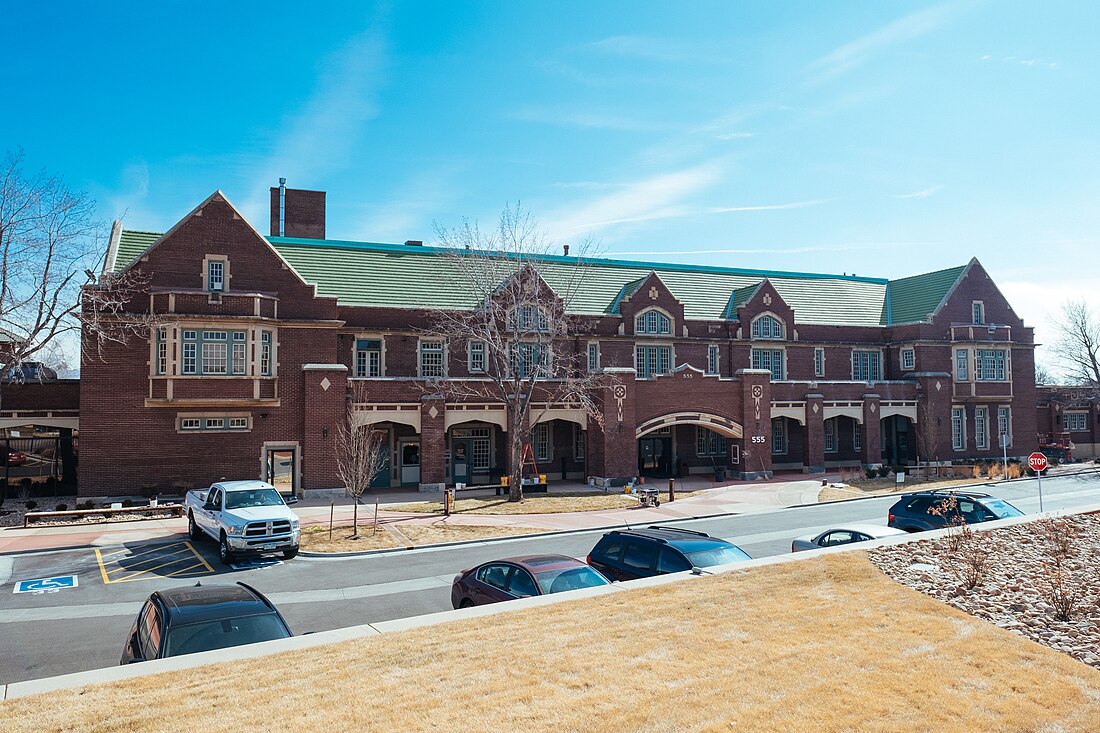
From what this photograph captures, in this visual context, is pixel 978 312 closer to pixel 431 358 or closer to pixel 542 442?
pixel 542 442

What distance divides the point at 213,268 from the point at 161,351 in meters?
3.95

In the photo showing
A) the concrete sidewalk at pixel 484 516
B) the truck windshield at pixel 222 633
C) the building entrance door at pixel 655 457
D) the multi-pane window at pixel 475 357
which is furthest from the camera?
the building entrance door at pixel 655 457

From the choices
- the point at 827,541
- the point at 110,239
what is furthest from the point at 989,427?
the point at 110,239

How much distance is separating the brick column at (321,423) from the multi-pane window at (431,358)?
501 centimetres

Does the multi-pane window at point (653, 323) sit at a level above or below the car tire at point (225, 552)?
above

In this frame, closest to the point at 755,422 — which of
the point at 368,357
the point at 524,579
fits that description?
the point at 368,357

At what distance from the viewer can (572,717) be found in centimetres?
695

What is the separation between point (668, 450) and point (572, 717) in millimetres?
35097

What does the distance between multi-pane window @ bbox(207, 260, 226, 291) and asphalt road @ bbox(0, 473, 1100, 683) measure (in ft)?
40.3

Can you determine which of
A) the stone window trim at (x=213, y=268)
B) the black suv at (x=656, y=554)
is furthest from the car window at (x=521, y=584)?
the stone window trim at (x=213, y=268)

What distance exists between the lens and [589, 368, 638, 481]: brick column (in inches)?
1395

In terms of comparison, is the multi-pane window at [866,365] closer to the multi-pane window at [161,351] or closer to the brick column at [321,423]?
the brick column at [321,423]

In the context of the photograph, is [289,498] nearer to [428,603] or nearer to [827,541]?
[428,603]

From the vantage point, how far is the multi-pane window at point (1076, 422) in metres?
54.1
